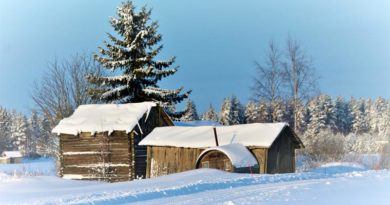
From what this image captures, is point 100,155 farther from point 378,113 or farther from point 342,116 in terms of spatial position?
point 378,113

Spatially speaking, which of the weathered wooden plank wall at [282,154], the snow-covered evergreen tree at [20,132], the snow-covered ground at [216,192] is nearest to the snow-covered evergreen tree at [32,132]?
the snow-covered evergreen tree at [20,132]

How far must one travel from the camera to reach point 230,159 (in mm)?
21359

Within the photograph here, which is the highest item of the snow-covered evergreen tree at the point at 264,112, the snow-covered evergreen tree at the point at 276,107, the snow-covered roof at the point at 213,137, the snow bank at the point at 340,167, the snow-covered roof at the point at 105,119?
the snow-covered evergreen tree at the point at 264,112

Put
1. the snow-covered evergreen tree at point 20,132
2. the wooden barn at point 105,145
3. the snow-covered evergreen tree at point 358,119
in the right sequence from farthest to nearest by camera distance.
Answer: the snow-covered evergreen tree at point 20,132
the snow-covered evergreen tree at point 358,119
the wooden barn at point 105,145

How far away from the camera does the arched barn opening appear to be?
2158 centimetres

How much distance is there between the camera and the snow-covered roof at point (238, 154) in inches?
845

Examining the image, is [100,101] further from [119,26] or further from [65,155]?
[65,155]

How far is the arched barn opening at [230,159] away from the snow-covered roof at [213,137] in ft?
3.07

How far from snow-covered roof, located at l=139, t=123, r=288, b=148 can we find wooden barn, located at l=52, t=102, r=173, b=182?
122 cm

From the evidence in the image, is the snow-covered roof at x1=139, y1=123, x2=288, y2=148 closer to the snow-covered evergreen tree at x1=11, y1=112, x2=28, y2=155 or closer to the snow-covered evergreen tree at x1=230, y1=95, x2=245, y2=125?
the snow-covered evergreen tree at x1=230, y1=95, x2=245, y2=125

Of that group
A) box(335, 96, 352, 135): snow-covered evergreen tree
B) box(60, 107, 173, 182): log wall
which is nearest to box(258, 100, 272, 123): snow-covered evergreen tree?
box(335, 96, 352, 135): snow-covered evergreen tree

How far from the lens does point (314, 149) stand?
36062mm

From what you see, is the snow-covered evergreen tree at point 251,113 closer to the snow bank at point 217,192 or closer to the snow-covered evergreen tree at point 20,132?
the snow-covered evergreen tree at point 20,132

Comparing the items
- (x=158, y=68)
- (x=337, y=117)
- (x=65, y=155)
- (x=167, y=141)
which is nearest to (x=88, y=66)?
(x=158, y=68)
